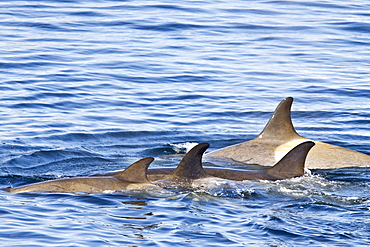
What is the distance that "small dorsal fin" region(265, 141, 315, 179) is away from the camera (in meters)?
9.73

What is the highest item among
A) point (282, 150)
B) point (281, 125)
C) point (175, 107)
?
point (281, 125)

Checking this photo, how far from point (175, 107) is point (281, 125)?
4.36 m

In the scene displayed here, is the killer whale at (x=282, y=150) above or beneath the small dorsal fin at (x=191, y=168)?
beneath

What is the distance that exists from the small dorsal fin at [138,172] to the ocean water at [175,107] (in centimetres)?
26

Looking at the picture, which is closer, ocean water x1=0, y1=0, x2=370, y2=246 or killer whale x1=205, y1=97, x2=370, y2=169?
ocean water x1=0, y1=0, x2=370, y2=246

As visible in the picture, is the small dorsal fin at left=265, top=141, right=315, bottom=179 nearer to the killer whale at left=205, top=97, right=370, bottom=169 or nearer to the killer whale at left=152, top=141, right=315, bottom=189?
the killer whale at left=152, top=141, right=315, bottom=189

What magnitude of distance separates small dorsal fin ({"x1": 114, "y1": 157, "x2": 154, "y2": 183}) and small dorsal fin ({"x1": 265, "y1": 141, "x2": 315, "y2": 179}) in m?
1.93

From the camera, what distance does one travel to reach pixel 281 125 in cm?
1184

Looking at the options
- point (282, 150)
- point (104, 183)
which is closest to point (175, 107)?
point (282, 150)

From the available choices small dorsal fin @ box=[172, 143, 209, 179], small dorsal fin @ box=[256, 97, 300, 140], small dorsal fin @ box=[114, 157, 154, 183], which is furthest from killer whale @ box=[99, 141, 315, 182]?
small dorsal fin @ box=[256, 97, 300, 140]

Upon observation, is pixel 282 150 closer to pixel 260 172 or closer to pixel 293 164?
pixel 293 164

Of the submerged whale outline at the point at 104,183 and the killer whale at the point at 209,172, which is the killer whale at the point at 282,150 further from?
the submerged whale outline at the point at 104,183

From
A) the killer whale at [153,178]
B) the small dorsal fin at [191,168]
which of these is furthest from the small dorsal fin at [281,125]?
the small dorsal fin at [191,168]

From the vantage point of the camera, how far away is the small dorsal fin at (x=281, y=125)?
38.2 feet
